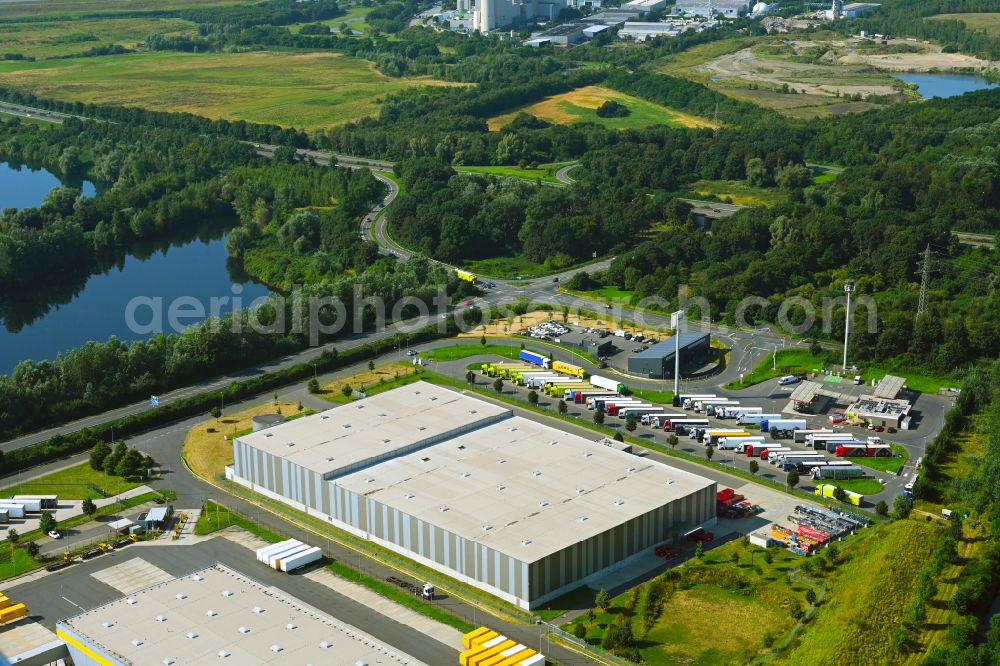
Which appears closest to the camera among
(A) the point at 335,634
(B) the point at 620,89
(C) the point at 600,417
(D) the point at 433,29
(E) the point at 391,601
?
(A) the point at 335,634

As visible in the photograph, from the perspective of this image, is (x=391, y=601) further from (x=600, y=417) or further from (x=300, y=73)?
(x=300, y=73)

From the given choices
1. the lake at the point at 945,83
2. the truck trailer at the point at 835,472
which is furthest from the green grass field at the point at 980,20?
the truck trailer at the point at 835,472

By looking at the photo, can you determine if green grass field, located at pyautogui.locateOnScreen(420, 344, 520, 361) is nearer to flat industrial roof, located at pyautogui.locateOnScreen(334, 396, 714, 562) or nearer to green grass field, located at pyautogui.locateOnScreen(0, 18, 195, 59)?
flat industrial roof, located at pyautogui.locateOnScreen(334, 396, 714, 562)

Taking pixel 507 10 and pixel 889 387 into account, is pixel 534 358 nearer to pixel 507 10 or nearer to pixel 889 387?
pixel 889 387

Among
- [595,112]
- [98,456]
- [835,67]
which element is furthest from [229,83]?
[98,456]

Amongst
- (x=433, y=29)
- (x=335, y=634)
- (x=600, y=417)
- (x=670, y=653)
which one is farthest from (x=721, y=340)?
(x=433, y=29)

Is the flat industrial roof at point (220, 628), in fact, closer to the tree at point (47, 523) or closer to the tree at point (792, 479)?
Result: the tree at point (47, 523)
